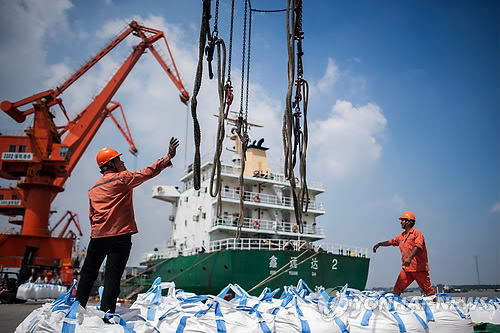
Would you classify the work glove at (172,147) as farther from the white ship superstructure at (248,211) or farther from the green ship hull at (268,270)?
the white ship superstructure at (248,211)

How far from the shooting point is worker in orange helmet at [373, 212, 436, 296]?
4.45 metres

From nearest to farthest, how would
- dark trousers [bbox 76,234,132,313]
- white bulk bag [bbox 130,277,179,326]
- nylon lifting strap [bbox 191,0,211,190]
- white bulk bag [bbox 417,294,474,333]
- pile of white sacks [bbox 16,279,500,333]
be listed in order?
1. pile of white sacks [bbox 16,279,500,333]
2. dark trousers [bbox 76,234,132,313]
3. white bulk bag [bbox 130,277,179,326]
4. white bulk bag [bbox 417,294,474,333]
5. nylon lifting strap [bbox 191,0,211,190]

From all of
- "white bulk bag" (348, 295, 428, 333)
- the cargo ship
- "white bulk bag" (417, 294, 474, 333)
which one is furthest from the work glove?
the cargo ship

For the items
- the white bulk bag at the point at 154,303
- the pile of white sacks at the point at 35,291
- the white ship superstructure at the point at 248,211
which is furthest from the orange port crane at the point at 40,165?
the white bulk bag at the point at 154,303

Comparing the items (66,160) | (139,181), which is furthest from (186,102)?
(139,181)

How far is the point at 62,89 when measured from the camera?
17531 mm

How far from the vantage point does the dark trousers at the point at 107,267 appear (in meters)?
2.55

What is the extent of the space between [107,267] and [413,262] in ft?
11.2

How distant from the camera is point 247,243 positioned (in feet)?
37.6

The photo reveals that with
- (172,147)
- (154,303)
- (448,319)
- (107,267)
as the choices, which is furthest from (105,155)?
(448,319)

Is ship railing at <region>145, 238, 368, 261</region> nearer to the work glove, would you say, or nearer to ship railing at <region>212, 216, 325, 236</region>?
ship railing at <region>212, 216, 325, 236</region>

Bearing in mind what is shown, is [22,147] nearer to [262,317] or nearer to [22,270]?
[22,270]

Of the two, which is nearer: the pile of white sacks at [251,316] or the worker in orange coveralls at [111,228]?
the pile of white sacks at [251,316]

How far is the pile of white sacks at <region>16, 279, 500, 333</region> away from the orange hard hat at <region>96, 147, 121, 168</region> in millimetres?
866
